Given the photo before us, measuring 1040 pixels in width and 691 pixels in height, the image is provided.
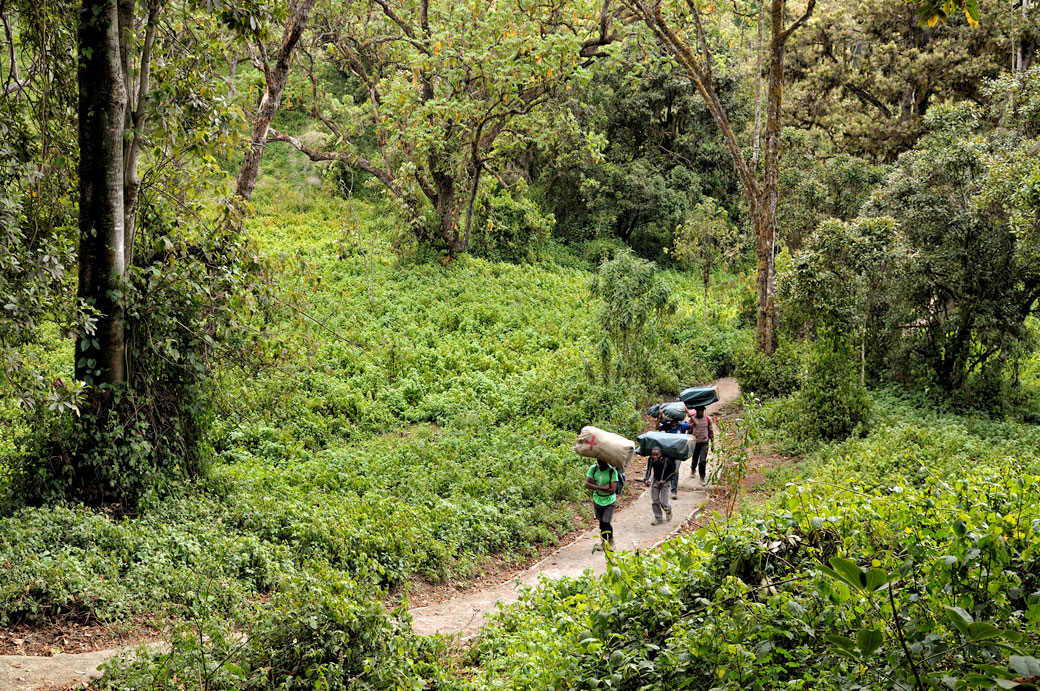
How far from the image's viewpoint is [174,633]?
4.92 metres

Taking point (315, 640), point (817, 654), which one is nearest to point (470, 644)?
point (315, 640)

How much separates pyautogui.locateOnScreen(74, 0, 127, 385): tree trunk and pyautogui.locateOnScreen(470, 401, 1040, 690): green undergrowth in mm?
5084

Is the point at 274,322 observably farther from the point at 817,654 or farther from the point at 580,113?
the point at 580,113

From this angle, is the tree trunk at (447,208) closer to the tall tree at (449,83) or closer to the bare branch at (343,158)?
the tall tree at (449,83)

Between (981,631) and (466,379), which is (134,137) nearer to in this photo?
(466,379)

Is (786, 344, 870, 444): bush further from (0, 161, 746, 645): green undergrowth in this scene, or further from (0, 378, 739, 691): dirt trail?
(0, 161, 746, 645): green undergrowth

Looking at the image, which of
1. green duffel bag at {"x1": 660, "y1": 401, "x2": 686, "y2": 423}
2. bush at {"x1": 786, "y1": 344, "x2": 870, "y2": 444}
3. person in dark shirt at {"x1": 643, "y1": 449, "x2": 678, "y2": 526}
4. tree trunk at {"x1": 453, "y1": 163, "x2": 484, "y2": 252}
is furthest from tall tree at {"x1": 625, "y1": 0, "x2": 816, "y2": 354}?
person in dark shirt at {"x1": 643, "y1": 449, "x2": 678, "y2": 526}

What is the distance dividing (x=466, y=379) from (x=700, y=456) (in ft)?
15.2

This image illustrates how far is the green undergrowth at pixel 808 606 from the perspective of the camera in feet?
11.1

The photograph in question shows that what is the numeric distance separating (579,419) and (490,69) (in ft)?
26.8

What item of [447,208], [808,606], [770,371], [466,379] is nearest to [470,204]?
[447,208]

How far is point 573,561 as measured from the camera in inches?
363

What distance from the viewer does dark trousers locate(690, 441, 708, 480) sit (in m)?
11.8

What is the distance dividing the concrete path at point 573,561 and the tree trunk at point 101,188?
429 cm
